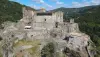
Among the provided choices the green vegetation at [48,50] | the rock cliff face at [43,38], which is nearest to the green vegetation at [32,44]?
the rock cliff face at [43,38]

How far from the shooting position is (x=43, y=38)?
60406mm

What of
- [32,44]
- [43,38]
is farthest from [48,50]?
[43,38]

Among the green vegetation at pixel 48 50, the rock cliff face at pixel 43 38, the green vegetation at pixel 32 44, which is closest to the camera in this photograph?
the green vegetation at pixel 32 44

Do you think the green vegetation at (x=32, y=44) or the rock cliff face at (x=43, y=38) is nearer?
the green vegetation at (x=32, y=44)

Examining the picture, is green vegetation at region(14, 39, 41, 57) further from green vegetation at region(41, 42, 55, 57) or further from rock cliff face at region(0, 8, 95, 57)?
green vegetation at region(41, 42, 55, 57)

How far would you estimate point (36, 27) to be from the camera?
64.4 meters

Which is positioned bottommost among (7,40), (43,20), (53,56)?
(53,56)

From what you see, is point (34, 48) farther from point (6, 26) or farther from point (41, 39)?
point (6, 26)

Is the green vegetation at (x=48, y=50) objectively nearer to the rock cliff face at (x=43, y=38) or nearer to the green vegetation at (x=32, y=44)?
the rock cliff face at (x=43, y=38)

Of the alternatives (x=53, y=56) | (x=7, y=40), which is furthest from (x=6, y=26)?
(x=53, y=56)

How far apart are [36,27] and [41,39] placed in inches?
218

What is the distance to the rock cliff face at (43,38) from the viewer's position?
5666 centimetres

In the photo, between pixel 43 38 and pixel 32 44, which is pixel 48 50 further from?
pixel 43 38

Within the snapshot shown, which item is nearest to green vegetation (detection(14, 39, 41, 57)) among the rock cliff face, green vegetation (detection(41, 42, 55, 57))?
the rock cliff face
